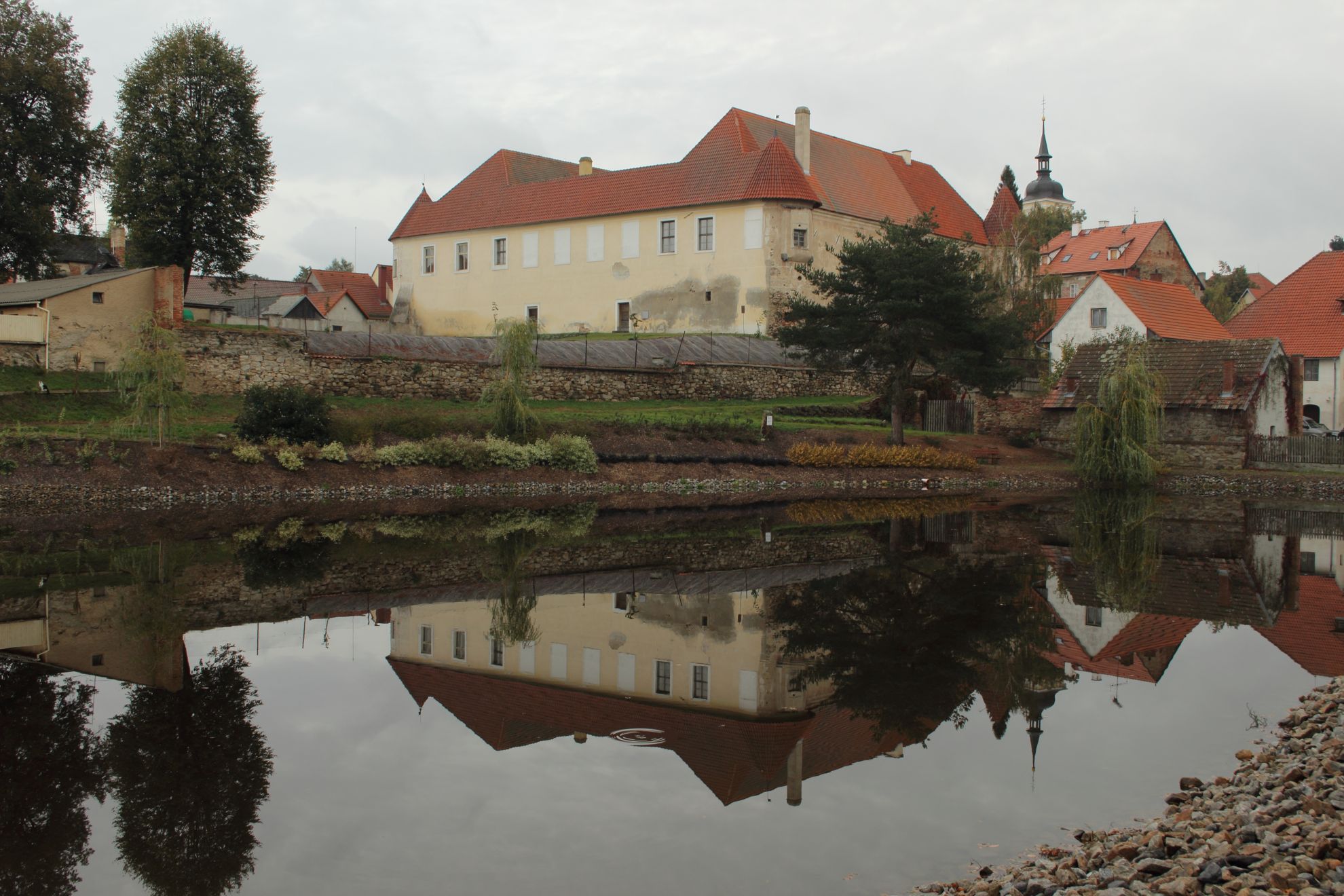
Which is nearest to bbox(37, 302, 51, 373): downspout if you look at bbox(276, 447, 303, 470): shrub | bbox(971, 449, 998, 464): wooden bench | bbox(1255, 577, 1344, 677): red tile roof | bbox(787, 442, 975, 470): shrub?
bbox(276, 447, 303, 470): shrub

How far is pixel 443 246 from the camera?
53562 mm

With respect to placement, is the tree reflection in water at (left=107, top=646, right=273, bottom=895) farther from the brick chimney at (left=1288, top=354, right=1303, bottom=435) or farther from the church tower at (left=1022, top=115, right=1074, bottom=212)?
the church tower at (left=1022, top=115, right=1074, bottom=212)

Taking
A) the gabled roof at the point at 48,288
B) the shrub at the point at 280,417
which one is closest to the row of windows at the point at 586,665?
the shrub at the point at 280,417

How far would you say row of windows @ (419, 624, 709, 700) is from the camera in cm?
994

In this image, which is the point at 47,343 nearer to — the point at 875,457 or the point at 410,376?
the point at 410,376

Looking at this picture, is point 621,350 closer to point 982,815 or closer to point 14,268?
point 14,268

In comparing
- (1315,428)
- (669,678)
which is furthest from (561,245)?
(669,678)

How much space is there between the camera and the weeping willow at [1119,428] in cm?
3033

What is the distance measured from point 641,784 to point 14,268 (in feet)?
133

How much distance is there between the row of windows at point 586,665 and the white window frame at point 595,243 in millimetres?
38719

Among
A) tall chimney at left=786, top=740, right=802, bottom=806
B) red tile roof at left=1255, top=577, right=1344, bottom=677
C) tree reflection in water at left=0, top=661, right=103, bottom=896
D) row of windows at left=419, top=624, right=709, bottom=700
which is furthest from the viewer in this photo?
red tile roof at left=1255, top=577, right=1344, bottom=677

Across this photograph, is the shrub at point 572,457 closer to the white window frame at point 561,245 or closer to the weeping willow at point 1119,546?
the weeping willow at point 1119,546

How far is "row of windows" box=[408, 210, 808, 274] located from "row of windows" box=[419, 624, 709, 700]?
116ft

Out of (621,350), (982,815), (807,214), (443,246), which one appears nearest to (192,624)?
(982,815)
